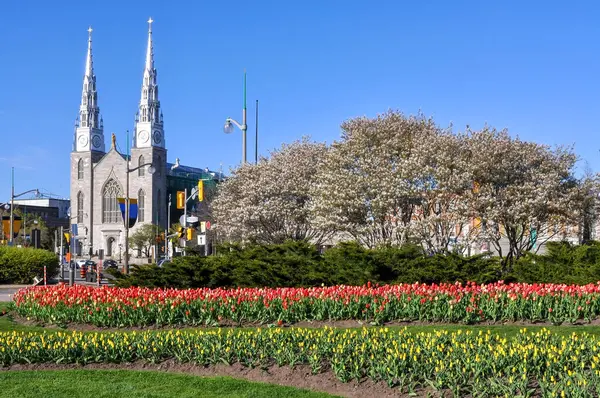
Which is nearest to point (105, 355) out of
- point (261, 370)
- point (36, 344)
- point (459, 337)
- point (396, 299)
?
point (36, 344)

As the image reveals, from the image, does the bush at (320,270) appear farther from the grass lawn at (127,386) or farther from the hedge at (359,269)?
the grass lawn at (127,386)

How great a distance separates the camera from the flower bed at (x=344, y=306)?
46.7 feet


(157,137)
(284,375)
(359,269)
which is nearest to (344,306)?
(359,269)

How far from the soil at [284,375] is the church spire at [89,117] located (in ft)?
375

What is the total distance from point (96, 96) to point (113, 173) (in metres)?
15.4

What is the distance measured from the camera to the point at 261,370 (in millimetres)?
10234

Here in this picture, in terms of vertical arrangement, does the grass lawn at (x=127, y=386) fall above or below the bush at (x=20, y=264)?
below

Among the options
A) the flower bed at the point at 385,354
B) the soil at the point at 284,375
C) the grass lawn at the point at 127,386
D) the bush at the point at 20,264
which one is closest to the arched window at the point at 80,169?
the bush at the point at 20,264

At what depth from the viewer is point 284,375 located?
9977mm

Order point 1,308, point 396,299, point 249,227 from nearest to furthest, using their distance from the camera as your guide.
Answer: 1. point 396,299
2. point 1,308
3. point 249,227

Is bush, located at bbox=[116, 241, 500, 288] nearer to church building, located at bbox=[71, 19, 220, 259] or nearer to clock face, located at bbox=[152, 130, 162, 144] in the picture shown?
church building, located at bbox=[71, 19, 220, 259]

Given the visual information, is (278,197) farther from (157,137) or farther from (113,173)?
(113,173)

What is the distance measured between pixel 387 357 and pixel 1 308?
1246 cm

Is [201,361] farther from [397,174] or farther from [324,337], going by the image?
[397,174]
